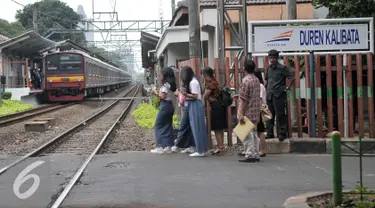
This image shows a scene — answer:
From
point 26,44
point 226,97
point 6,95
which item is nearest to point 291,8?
point 226,97

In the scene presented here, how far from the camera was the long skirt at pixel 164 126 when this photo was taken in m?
9.65

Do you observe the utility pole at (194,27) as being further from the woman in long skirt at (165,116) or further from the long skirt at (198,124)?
the long skirt at (198,124)

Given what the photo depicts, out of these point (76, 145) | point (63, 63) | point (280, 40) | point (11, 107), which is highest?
point (63, 63)

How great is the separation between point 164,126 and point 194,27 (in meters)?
2.83

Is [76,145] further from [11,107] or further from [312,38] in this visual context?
[11,107]

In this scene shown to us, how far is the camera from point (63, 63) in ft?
96.4

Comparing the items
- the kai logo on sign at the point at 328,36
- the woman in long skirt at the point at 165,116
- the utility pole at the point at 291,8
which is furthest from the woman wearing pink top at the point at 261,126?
the utility pole at the point at 291,8

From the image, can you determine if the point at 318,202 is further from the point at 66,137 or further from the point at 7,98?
the point at 7,98

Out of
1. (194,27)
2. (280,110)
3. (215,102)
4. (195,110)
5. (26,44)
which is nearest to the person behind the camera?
(280,110)

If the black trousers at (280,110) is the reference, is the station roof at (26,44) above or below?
above

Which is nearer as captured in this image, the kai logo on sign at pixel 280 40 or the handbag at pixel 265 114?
the handbag at pixel 265 114

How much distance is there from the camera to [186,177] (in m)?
7.34

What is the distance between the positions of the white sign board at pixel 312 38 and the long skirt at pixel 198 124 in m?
1.71

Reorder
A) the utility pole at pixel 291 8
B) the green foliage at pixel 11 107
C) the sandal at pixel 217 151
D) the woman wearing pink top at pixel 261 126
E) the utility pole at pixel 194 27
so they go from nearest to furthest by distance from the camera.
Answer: the woman wearing pink top at pixel 261 126 → the sandal at pixel 217 151 → the utility pole at pixel 291 8 → the utility pole at pixel 194 27 → the green foliage at pixel 11 107
